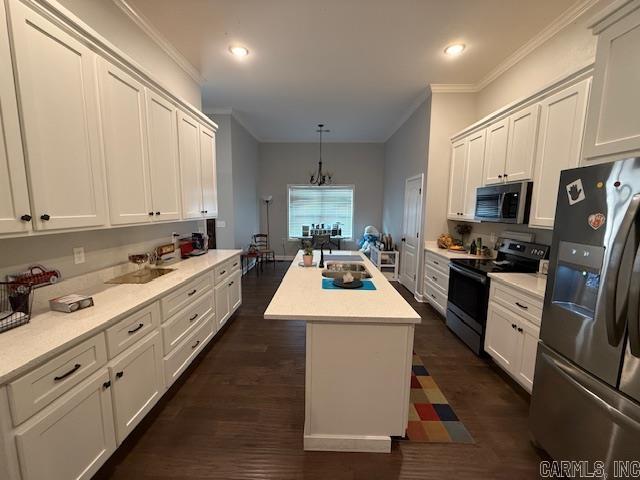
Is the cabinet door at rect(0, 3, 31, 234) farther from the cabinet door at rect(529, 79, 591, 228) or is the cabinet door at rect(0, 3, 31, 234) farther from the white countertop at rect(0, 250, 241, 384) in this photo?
the cabinet door at rect(529, 79, 591, 228)

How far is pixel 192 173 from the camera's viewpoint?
114 inches

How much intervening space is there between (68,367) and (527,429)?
2.78 m

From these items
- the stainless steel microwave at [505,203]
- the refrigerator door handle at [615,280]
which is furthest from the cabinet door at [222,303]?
the stainless steel microwave at [505,203]

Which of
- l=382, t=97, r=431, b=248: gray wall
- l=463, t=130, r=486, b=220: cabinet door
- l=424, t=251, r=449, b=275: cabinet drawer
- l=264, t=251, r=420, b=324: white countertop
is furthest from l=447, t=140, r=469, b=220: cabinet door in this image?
l=264, t=251, r=420, b=324: white countertop

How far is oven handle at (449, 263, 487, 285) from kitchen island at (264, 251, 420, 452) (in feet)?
4.45

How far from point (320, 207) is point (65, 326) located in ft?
20.5

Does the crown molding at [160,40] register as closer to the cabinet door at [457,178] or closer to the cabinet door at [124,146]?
the cabinet door at [124,146]

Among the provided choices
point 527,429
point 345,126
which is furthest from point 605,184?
point 345,126

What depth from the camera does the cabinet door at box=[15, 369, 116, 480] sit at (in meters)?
A: 1.05

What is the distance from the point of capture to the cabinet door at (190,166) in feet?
8.81

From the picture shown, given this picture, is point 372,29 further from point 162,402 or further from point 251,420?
point 162,402

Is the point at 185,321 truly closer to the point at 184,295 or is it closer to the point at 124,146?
the point at 184,295

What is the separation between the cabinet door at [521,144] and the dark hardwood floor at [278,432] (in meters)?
1.91

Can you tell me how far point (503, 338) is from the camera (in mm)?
2281
